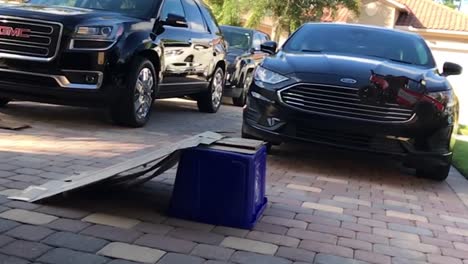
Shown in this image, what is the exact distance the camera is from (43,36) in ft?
19.6

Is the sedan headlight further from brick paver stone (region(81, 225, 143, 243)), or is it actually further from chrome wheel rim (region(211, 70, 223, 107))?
chrome wheel rim (region(211, 70, 223, 107))

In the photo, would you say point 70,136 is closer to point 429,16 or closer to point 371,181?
point 371,181

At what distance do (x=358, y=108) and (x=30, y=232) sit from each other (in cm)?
325

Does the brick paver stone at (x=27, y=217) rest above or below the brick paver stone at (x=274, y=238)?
above

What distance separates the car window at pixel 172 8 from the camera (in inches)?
287

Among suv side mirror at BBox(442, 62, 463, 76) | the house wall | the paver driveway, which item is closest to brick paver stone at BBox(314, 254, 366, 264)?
the paver driveway

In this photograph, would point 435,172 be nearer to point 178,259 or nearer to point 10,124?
point 178,259

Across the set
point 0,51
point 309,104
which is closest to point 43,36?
point 0,51

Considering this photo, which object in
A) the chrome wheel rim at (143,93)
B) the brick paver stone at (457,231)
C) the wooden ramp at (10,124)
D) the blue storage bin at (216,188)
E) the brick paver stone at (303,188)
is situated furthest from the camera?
the chrome wheel rim at (143,93)

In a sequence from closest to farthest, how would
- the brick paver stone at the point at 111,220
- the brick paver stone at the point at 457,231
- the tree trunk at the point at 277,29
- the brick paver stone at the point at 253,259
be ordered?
the brick paver stone at the point at 253,259, the brick paver stone at the point at 111,220, the brick paver stone at the point at 457,231, the tree trunk at the point at 277,29

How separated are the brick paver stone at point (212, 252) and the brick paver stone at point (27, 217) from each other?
0.90 m

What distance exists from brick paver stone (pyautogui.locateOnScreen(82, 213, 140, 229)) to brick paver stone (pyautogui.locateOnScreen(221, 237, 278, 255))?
1.91 feet

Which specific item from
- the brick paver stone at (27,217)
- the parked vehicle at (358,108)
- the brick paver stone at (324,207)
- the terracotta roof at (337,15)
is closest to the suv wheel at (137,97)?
the parked vehicle at (358,108)

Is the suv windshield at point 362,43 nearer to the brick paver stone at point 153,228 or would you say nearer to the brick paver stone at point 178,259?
the brick paver stone at point 153,228
